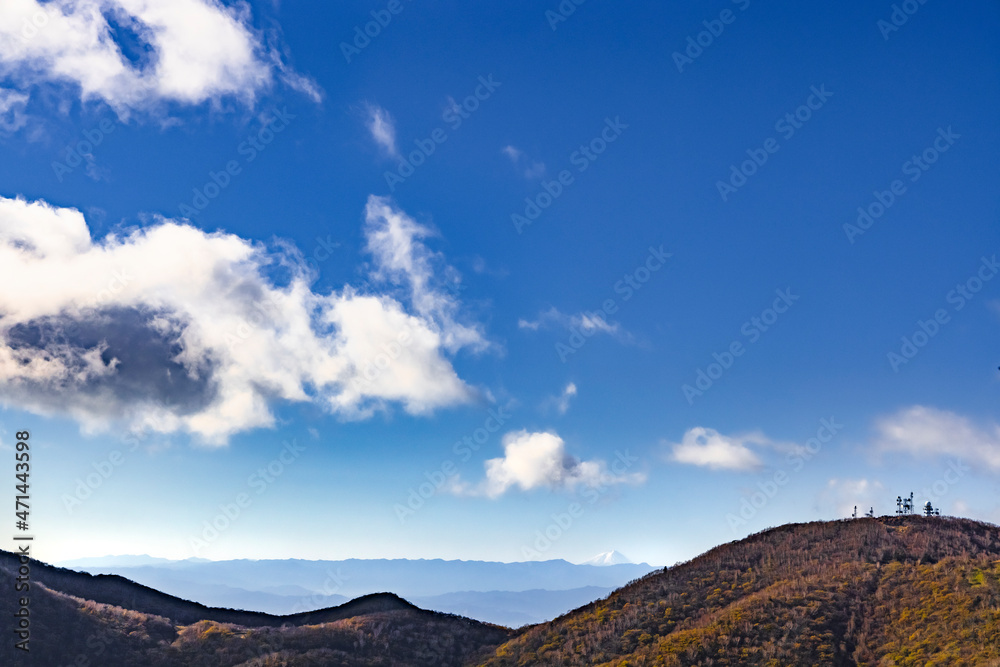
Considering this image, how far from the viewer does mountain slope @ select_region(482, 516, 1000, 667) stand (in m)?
39.8

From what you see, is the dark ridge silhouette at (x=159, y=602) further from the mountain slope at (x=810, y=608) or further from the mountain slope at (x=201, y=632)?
the mountain slope at (x=810, y=608)

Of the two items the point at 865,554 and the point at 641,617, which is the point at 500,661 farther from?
the point at 865,554

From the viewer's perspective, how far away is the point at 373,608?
201 feet

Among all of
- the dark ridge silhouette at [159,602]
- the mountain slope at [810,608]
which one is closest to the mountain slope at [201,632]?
the dark ridge silhouette at [159,602]

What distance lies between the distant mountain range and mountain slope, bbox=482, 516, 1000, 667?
0.42 feet

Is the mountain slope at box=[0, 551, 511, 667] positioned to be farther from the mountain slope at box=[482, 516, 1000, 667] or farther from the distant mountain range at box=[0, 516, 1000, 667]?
the mountain slope at box=[482, 516, 1000, 667]

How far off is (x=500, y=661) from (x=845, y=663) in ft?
79.4

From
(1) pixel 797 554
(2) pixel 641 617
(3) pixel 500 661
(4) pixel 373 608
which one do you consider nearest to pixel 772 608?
(2) pixel 641 617

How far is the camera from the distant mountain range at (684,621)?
40.8 m

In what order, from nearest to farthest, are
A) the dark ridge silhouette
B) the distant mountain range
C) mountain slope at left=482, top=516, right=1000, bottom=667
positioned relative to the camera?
1. mountain slope at left=482, top=516, right=1000, bottom=667
2. the distant mountain range
3. the dark ridge silhouette

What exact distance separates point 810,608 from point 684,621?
29.3 feet

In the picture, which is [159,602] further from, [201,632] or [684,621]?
[684,621]

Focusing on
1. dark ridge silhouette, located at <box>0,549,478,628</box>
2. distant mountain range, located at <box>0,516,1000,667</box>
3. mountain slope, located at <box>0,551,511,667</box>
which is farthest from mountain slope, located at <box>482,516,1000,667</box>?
dark ridge silhouette, located at <box>0,549,478,628</box>

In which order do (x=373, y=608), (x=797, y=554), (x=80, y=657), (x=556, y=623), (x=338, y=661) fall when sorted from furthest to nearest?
(x=373, y=608), (x=797, y=554), (x=556, y=623), (x=338, y=661), (x=80, y=657)
